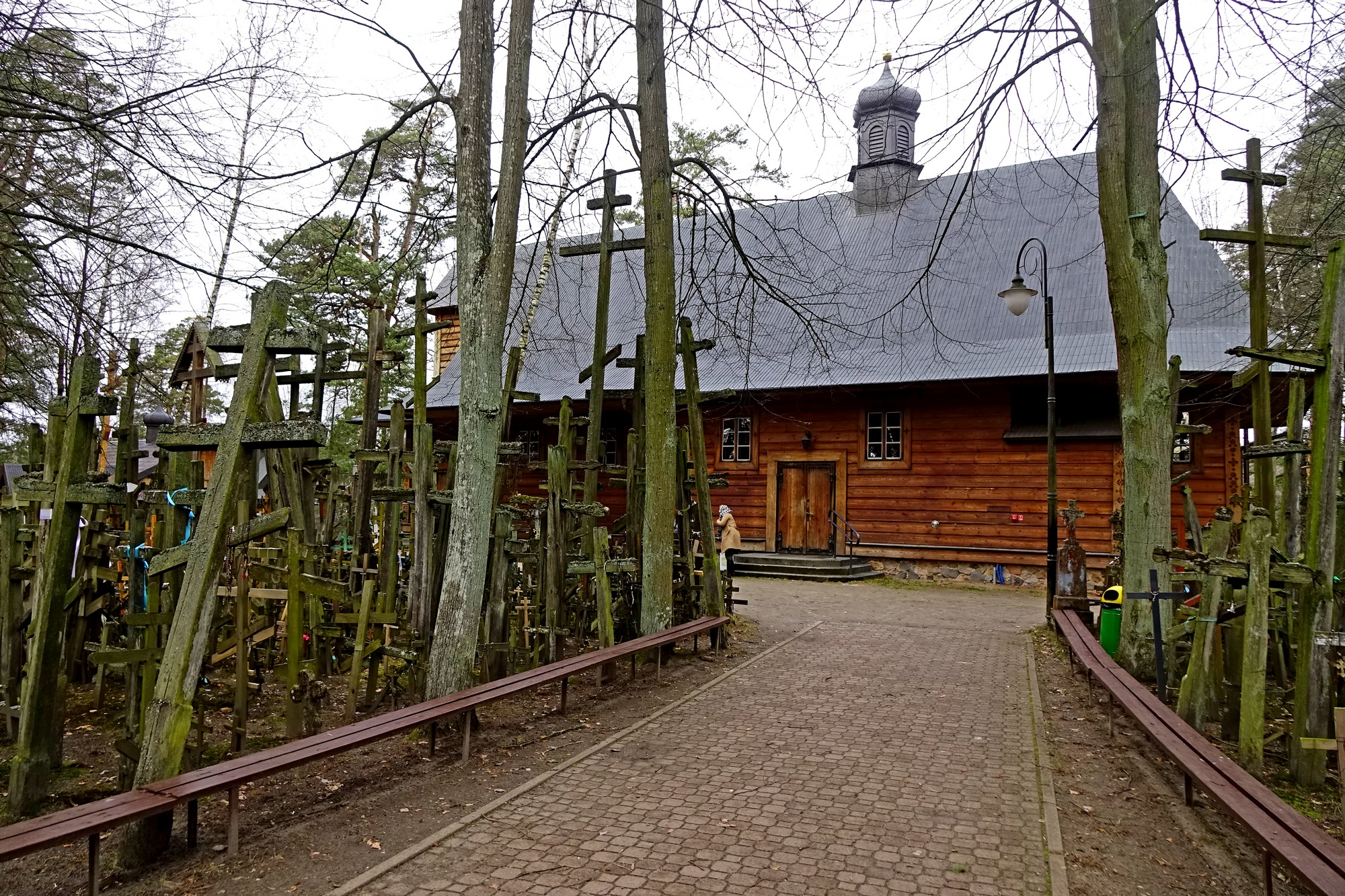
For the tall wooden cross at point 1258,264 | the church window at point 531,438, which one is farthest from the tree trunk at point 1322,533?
the church window at point 531,438

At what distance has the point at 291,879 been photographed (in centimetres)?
385

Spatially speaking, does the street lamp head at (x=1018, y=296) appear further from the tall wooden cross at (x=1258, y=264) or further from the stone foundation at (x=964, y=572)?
the stone foundation at (x=964, y=572)

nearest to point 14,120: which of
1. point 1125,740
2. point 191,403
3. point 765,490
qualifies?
point 191,403

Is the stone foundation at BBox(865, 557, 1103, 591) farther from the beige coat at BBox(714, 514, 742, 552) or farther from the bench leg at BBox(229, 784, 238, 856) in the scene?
the bench leg at BBox(229, 784, 238, 856)

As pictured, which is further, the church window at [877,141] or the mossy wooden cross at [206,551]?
the church window at [877,141]

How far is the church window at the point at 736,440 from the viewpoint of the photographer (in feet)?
69.6

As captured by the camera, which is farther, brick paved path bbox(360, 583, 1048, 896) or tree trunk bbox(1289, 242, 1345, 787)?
tree trunk bbox(1289, 242, 1345, 787)

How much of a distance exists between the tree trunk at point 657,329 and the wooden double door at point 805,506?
11.3 meters

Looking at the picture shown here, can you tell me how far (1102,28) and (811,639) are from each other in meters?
7.20

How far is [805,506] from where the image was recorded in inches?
798

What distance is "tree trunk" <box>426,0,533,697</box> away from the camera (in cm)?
611

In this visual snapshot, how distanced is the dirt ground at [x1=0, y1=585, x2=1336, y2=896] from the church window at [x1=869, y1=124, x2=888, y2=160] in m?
18.9

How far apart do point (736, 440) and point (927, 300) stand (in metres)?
6.75

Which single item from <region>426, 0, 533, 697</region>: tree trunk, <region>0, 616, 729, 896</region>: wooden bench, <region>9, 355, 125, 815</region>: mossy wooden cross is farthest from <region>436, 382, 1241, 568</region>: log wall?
<region>9, 355, 125, 815</region>: mossy wooden cross
